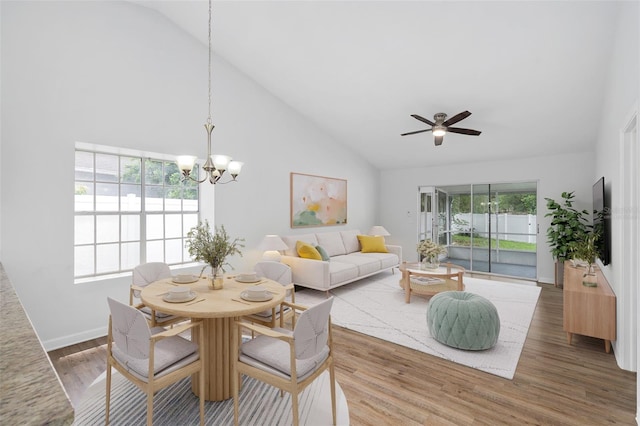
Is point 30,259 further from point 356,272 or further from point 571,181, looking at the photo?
point 571,181

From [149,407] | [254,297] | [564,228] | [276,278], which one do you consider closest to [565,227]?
[564,228]

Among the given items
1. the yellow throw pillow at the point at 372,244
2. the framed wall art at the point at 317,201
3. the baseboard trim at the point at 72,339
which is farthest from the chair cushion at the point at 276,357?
the yellow throw pillow at the point at 372,244

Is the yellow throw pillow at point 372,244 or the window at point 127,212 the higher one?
the window at point 127,212

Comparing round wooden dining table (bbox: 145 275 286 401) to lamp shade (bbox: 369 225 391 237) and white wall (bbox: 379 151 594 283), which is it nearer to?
lamp shade (bbox: 369 225 391 237)

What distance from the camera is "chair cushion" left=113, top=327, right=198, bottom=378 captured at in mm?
1836

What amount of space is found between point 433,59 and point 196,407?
14.1ft

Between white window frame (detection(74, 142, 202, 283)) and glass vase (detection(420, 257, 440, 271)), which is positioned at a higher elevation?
white window frame (detection(74, 142, 202, 283))

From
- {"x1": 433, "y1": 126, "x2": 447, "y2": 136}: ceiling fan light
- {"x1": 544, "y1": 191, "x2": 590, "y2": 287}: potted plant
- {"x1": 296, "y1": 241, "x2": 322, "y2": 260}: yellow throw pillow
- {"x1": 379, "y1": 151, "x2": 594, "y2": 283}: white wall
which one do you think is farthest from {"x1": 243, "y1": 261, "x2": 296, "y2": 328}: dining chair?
{"x1": 544, "y1": 191, "x2": 590, "y2": 287}: potted plant

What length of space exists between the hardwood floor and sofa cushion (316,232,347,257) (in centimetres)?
274

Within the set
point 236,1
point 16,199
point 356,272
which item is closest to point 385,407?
point 356,272

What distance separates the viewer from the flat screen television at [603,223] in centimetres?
336

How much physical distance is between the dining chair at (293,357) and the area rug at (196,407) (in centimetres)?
24

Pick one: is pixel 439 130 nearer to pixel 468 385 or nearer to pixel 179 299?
pixel 468 385

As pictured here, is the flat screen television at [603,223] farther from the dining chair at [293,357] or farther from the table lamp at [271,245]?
the table lamp at [271,245]
